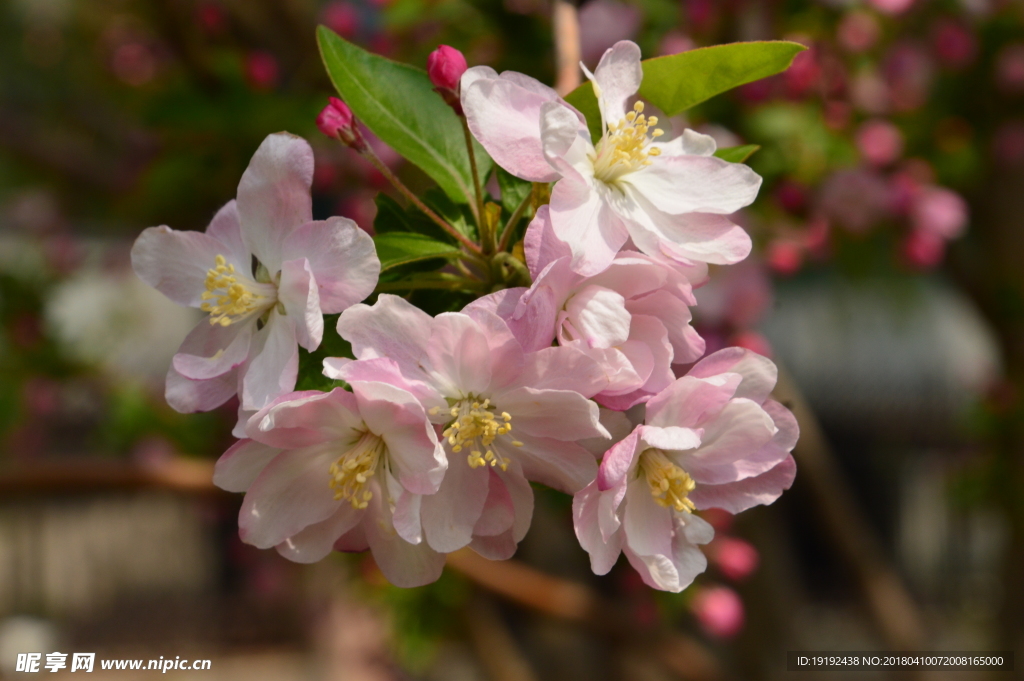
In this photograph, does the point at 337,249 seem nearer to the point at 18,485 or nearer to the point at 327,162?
the point at 327,162

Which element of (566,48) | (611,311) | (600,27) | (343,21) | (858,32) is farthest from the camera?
(858,32)

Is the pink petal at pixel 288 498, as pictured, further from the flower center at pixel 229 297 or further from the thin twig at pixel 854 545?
the thin twig at pixel 854 545

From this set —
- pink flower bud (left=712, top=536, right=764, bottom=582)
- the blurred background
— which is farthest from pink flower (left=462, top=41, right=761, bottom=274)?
pink flower bud (left=712, top=536, right=764, bottom=582)

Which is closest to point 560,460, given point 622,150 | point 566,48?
point 622,150

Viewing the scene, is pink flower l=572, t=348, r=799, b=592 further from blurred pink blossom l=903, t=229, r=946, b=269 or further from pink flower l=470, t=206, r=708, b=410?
blurred pink blossom l=903, t=229, r=946, b=269

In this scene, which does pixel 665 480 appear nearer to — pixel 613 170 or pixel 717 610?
pixel 613 170

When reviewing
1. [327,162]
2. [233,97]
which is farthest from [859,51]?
[233,97]
